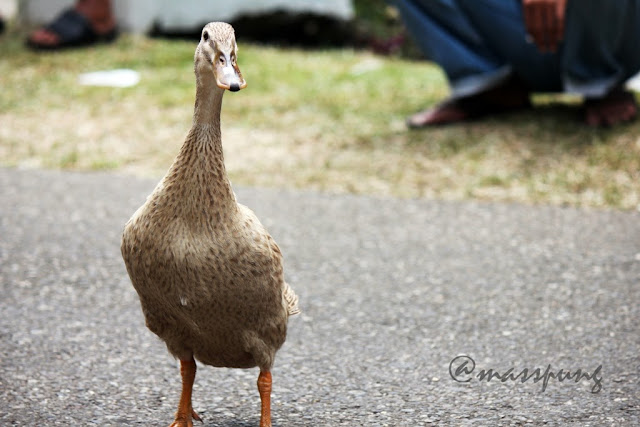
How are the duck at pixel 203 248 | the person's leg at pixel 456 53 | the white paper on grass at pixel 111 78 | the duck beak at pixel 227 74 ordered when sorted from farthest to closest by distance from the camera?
the white paper on grass at pixel 111 78 < the person's leg at pixel 456 53 < the duck at pixel 203 248 < the duck beak at pixel 227 74

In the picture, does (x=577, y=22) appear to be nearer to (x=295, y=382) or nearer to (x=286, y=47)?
(x=295, y=382)

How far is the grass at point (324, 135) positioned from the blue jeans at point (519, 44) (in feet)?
1.13

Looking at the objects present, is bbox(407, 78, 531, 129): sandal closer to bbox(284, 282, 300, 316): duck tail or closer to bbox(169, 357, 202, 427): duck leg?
bbox(284, 282, 300, 316): duck tail

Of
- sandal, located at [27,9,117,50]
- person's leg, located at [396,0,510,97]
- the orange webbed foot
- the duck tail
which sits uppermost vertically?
the duck tail

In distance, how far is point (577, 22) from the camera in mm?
5781

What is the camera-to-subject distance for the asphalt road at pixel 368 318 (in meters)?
2.84

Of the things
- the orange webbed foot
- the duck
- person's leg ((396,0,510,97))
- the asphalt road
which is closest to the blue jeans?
person's leg ((396,0,510,97))

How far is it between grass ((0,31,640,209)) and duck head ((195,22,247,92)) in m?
3.35

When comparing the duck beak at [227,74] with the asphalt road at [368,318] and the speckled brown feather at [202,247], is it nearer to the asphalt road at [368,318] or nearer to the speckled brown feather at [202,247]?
the speckled brown feather at [202,247]

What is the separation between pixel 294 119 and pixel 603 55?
2.45 m

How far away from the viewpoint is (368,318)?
12.0 feet

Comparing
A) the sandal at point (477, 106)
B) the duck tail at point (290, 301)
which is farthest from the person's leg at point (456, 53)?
A: the duck tail at point (290, 301)

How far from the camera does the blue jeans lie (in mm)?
5738

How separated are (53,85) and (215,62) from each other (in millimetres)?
6382
